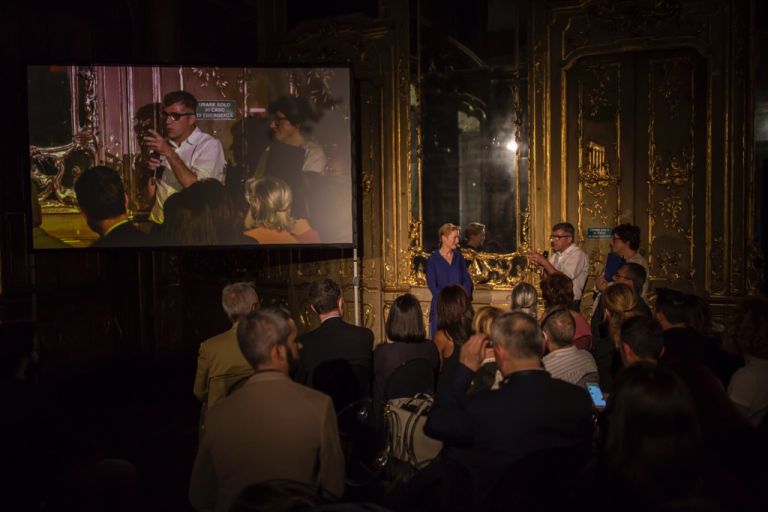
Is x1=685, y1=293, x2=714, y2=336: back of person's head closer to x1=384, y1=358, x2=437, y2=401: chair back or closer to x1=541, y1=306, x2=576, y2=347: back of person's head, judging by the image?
x1=541, y1=306, x2=576, y2=347: back of person's head

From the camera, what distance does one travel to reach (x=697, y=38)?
7.12 meters

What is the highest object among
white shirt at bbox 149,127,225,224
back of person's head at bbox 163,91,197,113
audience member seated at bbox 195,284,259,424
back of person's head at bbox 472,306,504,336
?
back of person's head at bbox 163,91,197,113

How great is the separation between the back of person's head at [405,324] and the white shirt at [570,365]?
0.76 m

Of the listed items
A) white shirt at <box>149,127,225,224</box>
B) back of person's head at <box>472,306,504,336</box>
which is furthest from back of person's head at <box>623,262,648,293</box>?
white shirt at <box>149,127,225,224</box>

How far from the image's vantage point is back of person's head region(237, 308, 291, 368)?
8.13 feet

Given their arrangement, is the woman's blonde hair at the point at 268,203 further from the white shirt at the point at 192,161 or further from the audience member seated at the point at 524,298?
the audience member seated at the point at 524,298

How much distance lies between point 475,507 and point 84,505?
1224mm

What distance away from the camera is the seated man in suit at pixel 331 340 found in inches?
155

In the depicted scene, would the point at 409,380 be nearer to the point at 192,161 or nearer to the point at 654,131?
the point at 192,161

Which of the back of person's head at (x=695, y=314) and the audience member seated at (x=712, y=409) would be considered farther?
the back of person's head at (x=695, y=314)

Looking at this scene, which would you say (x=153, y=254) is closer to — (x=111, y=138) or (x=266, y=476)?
(x=111, y=138)

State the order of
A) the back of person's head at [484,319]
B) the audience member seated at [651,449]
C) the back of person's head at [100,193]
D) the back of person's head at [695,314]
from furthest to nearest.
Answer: the back of person's head at [100,193]
the back of person's head at [484,319]
the back of person's head at [695,314]
the audience member seated at [651,449]

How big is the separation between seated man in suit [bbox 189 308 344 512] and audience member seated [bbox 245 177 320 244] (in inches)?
201

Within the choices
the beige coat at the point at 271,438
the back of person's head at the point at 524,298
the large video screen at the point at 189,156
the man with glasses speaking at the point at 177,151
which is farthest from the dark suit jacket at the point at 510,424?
the man with glasses speaking at the point at 177,151
